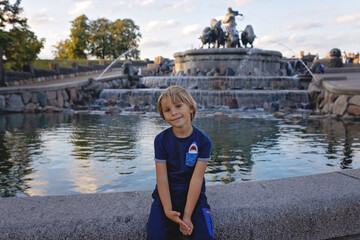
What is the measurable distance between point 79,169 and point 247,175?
84.8 inches

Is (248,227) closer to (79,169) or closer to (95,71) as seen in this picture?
(79,169)

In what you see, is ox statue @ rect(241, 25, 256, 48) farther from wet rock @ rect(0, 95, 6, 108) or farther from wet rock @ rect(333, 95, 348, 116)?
wet rock @ rect(0, 95, 6, 108)

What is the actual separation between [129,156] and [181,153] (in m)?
3.26

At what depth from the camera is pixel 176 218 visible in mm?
2162

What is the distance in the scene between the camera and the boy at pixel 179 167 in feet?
Result: 7.32

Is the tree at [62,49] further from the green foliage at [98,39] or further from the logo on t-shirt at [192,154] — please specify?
the logo on t-shirt at [192,154]

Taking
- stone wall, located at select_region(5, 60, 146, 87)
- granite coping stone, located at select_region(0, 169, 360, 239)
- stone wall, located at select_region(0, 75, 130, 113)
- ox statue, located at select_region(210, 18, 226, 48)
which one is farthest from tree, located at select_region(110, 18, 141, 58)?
granite coping stone, located at select_region(0, 169, 360, 239)

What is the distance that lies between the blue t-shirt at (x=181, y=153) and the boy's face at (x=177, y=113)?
9cm

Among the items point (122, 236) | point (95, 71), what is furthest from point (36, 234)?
point (95, 71)

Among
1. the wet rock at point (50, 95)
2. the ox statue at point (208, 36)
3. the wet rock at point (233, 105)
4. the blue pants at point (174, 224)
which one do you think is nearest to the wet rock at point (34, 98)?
the wet rock at point (50, 95)

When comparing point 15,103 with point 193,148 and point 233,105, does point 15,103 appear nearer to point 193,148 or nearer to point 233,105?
point 233,105

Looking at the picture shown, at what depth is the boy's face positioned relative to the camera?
2.33 metres

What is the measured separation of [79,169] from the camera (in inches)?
186

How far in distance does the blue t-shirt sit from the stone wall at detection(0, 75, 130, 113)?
1274 cm
